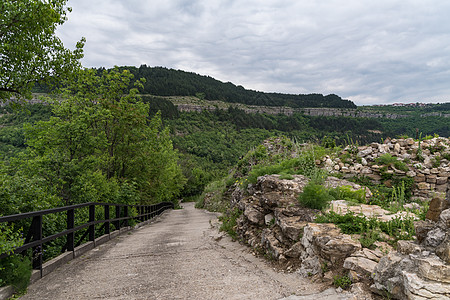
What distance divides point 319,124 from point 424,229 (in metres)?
120

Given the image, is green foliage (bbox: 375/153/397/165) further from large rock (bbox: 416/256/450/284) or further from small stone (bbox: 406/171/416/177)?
large rock (bbox: 416/256/450/284)

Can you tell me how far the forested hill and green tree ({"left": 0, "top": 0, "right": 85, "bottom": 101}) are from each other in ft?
474

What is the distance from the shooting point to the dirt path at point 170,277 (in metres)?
4.07

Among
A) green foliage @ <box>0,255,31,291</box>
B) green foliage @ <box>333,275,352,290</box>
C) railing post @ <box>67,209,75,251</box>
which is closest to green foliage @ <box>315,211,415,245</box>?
green foliage @ <box>333,275,352,290</box>

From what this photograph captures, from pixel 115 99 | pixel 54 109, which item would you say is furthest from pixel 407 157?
pixel 115 99

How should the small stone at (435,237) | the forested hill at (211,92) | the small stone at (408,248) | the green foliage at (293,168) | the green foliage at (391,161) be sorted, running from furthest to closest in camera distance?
1. the forested hill at (211,92)
2. the green foliage at (293,168)
3. the green foliage at (391,161)
4. the small stone at (408,248)
5. the small stone at (435,237)

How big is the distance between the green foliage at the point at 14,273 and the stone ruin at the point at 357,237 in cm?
413

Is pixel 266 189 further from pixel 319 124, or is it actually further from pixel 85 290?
pixel 319 124

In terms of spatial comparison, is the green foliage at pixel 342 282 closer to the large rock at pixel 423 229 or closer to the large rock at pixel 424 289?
the large rock at pixel 424 289

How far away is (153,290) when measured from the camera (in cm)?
423

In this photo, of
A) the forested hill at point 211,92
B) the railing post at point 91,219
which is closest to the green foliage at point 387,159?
the railing post at point 91,219

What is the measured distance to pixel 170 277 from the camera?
4812 millimetres

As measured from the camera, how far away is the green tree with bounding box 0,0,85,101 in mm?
6770

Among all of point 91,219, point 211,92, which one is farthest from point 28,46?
point 211,92
